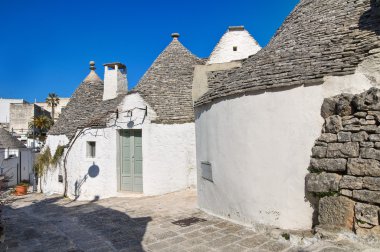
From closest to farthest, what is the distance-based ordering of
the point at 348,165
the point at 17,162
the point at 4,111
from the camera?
the point at 348,165 < the point at 17,162 < the point at 4,111

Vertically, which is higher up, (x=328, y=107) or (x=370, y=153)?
(x=328, y=107)

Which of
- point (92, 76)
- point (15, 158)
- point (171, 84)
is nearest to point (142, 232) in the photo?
point (171, 84)

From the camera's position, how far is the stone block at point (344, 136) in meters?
5.14

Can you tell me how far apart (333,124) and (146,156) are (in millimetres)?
7410

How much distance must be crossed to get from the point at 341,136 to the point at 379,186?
0.98 m

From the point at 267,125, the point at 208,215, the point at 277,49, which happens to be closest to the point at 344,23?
the point at 277,49

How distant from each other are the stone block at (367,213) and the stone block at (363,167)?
1.58 ft

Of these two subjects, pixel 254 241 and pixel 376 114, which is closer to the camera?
pixel 376 114

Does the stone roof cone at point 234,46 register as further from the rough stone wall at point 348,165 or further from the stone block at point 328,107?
the rough stone wall at point 348,165

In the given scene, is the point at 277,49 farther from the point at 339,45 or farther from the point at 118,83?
the point at 118,83

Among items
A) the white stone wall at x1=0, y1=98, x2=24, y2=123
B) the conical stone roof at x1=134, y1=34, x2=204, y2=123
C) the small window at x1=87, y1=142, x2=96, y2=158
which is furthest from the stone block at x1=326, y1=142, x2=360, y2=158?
the white stone wall at x1=0, y1=98, x2=24, y2=123

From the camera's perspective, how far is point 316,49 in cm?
656

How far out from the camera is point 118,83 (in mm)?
14844

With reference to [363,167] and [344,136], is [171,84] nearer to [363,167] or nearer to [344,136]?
[344,136]
